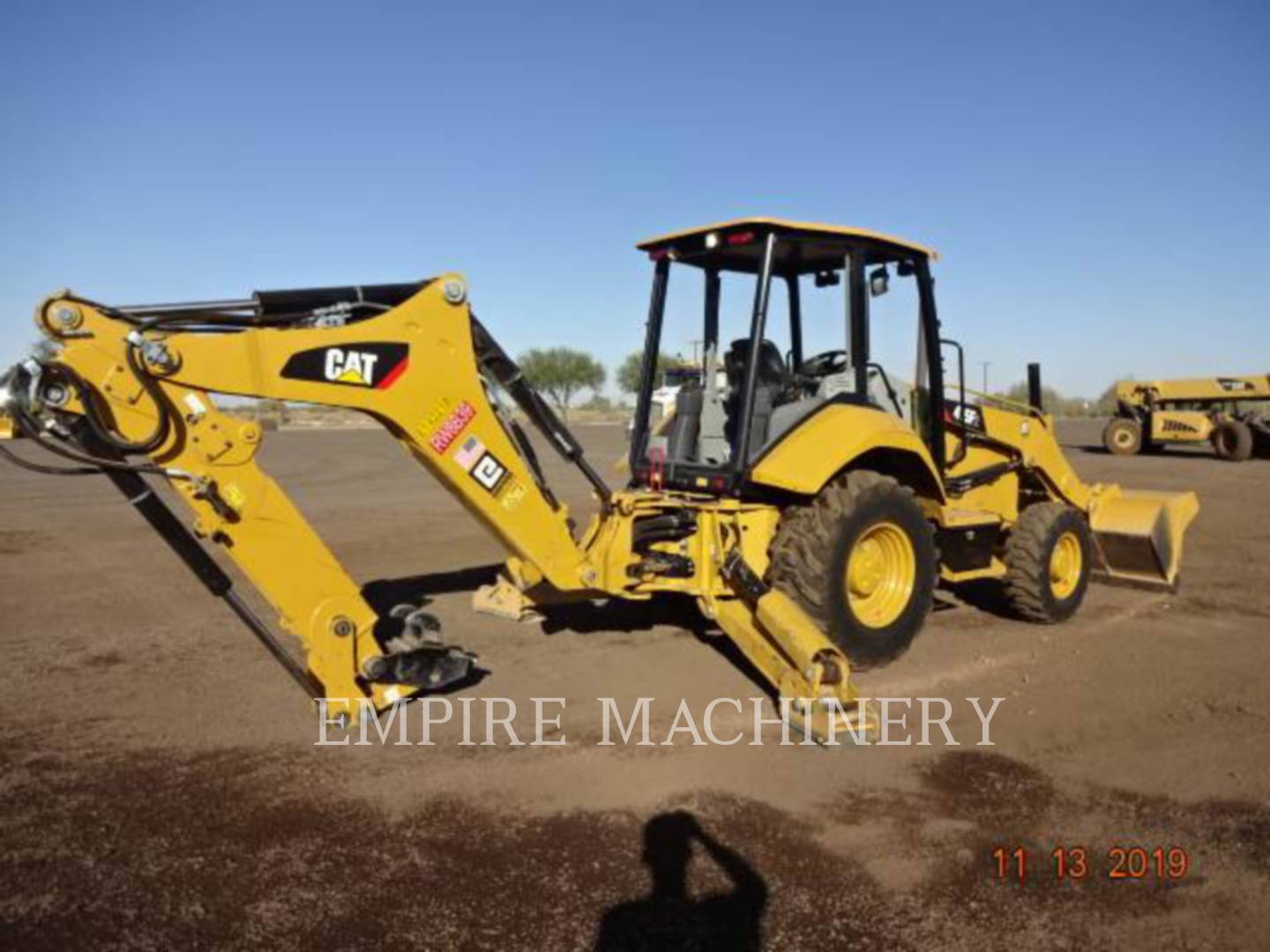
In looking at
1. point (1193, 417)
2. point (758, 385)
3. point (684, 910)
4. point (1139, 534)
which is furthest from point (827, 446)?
point (1193, 417)

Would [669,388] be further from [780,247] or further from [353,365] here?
[353,365]

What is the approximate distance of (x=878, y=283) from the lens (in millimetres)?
6484

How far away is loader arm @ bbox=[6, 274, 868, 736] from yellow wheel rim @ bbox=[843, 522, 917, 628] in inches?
30.1

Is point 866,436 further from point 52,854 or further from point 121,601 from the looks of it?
point 121,601

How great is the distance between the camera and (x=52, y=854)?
3.64m

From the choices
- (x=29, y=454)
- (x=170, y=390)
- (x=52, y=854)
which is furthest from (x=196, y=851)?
(x=29, y=454)

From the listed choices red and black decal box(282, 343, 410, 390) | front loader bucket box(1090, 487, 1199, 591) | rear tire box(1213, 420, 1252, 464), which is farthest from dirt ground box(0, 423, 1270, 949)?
rear tire box(1213, 420, 1252, 464)

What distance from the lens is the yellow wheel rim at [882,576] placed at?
6000 millimetres

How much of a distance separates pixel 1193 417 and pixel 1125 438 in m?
1.76

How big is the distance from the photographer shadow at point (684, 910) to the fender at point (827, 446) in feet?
7.55

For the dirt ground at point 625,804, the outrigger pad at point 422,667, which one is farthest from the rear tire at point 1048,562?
the outrigger pad at point 422,667

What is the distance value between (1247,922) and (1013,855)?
763 millimetres

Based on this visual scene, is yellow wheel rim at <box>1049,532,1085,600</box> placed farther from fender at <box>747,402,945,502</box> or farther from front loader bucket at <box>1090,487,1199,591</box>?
fender at <box>747,402,945,502</box>

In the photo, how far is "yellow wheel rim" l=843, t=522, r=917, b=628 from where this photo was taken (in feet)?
19.7
